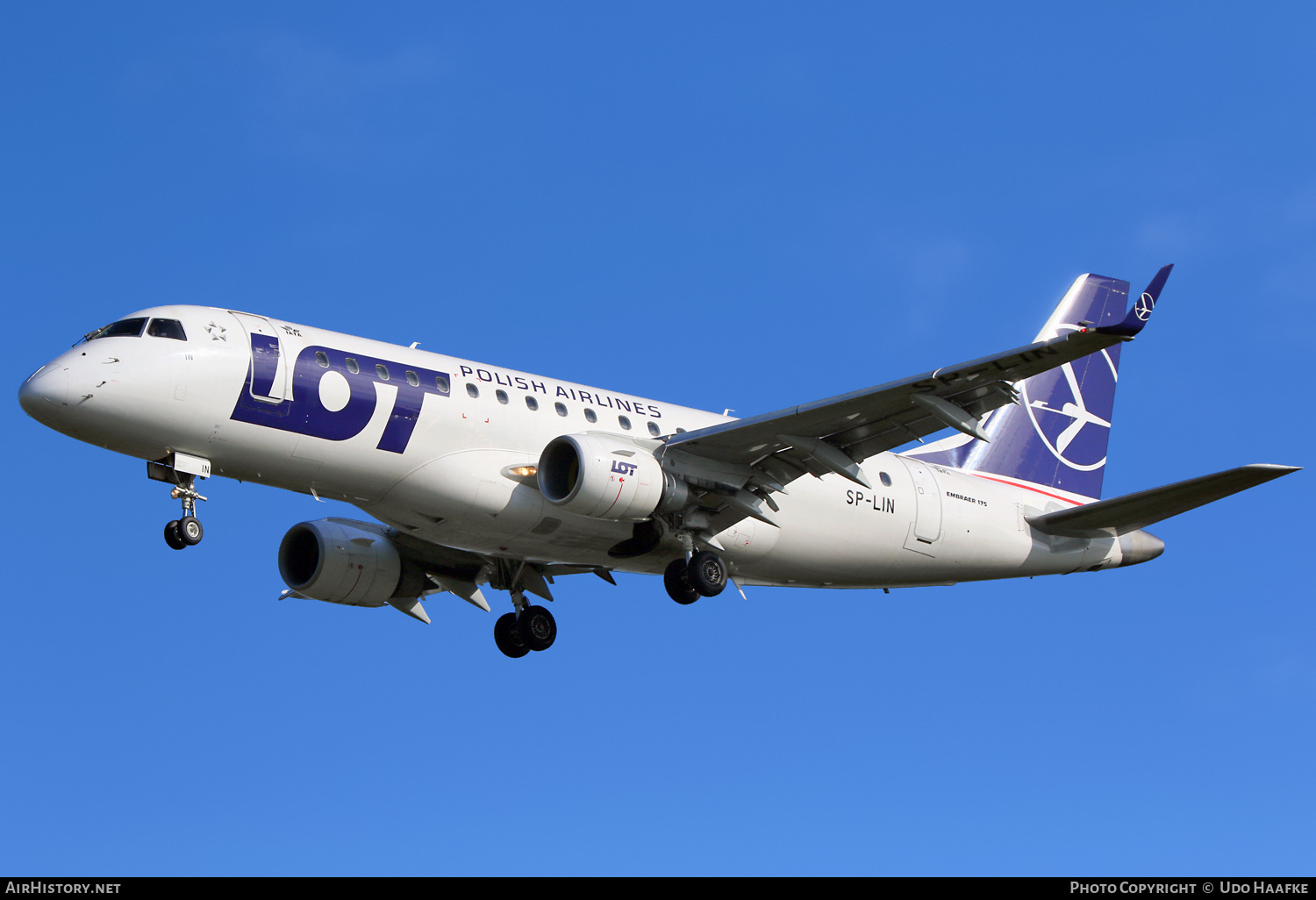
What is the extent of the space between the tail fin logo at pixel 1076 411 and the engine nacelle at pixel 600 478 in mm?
12493

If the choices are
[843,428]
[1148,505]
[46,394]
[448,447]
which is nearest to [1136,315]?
[843,428]

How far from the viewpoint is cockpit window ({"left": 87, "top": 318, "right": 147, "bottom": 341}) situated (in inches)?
987

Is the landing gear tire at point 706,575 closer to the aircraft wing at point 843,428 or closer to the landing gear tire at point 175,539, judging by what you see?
the aircraft wing at point 843,428

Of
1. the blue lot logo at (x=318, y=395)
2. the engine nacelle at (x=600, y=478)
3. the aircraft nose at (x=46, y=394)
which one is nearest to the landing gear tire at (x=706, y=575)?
the engine nacelle at (x=600, y=478)

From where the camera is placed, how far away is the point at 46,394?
24.0 m

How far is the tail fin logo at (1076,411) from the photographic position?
1403 inches

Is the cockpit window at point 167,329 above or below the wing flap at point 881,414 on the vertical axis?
below

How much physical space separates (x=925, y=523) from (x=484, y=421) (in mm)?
9953

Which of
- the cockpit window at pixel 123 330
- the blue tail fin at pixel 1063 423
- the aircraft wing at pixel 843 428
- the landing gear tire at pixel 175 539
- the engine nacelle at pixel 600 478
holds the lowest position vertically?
the landing gear tire at pixel 175 539

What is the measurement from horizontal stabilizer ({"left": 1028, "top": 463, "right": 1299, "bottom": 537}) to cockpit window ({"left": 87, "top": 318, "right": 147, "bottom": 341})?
1884cm

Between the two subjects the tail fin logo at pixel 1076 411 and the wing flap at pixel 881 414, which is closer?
the wing flap at pixel 881 414

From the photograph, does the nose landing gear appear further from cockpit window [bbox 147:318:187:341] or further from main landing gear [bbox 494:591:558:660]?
main landing gear [bbox 494:591:558:660]

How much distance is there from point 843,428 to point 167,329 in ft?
39.1

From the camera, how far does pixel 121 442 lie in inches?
969
